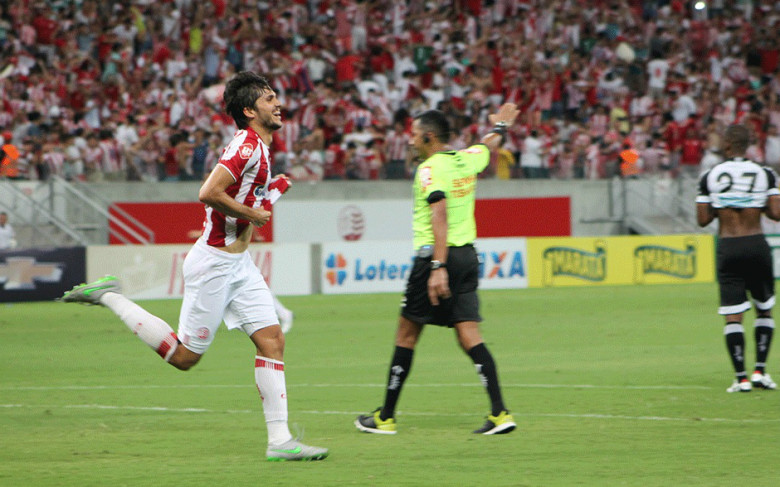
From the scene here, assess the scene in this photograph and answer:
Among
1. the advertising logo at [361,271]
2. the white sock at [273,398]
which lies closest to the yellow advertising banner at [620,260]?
the advertising logo at [361,271]

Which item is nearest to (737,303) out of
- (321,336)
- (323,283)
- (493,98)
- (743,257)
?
(743,257)

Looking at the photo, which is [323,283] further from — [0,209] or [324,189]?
[0,209]

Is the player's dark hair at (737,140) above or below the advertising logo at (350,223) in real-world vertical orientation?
above

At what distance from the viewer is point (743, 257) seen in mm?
10188

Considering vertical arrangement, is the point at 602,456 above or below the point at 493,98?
below

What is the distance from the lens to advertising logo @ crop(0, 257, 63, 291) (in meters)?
23.7

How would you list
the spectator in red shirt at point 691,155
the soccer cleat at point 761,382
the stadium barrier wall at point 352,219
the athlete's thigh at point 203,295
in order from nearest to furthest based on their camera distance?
1. the athlete's thigh at point 203,295
2. the soccer cleat at point 761,382
3. the stadium barrier wall at point 352,219
4. the spectator in red shirt at point 691,155

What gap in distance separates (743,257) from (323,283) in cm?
1622

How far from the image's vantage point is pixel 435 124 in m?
8.09

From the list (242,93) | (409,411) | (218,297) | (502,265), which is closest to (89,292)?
(218,297)

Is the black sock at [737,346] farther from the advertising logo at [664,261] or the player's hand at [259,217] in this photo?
the advertising logo at [664,261]

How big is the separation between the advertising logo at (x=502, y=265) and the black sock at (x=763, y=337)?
16040mm

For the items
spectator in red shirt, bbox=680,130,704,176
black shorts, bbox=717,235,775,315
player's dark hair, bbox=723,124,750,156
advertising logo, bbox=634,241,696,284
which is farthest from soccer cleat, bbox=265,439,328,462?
spectator in red shirt, bbox=680,130,704,176

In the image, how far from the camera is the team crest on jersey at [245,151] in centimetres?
698
